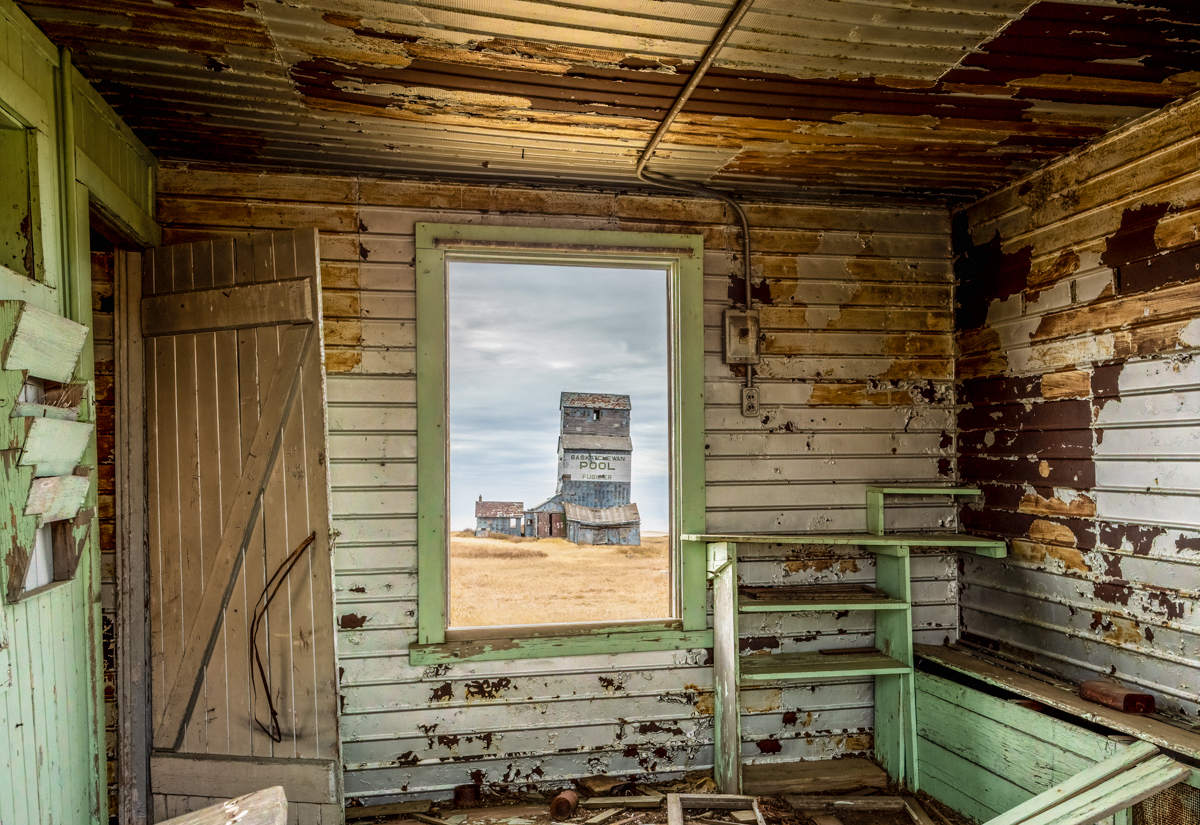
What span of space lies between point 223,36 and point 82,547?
1.73m

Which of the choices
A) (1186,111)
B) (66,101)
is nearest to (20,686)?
(66,101)

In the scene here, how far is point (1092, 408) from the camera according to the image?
10.8 ft

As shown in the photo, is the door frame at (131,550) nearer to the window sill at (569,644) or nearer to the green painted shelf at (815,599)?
the window sill at (569,644)

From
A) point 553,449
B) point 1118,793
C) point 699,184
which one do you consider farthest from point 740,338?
point 1118,793

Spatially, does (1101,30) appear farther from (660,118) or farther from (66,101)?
(66,101)

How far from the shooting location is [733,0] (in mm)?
2189

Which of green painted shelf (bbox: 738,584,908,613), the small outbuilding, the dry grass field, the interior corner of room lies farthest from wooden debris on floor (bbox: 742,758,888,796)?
the small outbuilding

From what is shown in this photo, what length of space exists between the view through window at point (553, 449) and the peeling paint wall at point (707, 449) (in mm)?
257

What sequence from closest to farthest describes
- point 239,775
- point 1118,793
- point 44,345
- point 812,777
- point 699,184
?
point 44,345 → point 1118,793 → point 239,775 → point 812,777 → point 699,184

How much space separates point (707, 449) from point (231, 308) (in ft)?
7.72

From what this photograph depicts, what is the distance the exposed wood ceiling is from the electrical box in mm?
742

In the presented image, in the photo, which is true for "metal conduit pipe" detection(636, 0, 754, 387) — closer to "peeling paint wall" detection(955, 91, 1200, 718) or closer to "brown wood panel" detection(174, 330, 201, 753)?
"peeling paint wall" detection(955, 91, 1200, 718)

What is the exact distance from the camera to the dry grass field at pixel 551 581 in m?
3.74

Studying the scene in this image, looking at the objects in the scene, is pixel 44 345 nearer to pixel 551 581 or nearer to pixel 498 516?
pixel 498 516
